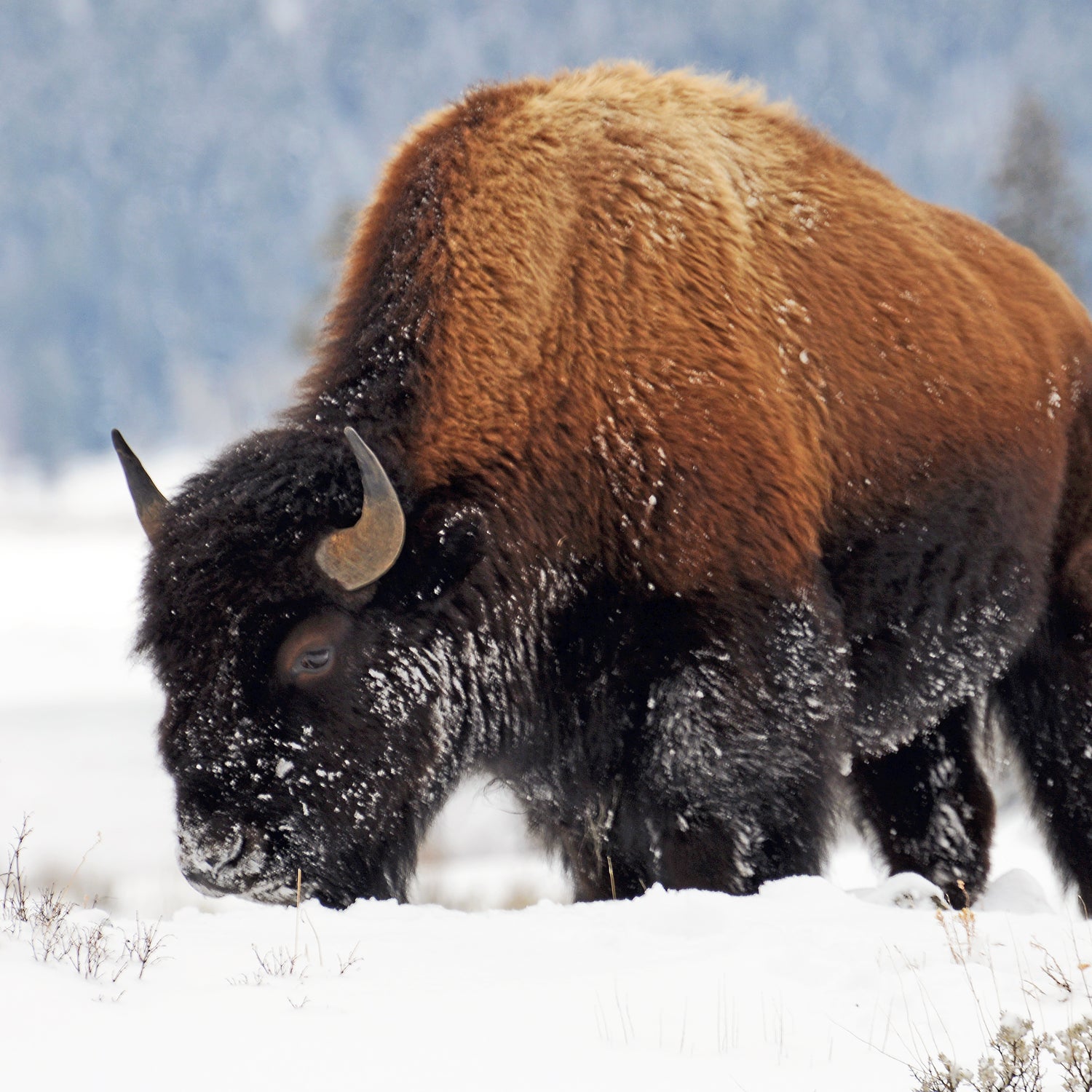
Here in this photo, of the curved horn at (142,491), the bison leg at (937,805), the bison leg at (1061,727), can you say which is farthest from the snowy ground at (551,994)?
the bison leg at (937,805)

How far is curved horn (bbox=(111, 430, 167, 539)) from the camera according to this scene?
406 cm

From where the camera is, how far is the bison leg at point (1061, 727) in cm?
523

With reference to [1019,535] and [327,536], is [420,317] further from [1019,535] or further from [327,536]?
[1019,535]

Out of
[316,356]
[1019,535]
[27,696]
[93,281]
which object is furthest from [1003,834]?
[93,281]

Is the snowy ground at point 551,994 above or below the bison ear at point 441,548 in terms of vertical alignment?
below

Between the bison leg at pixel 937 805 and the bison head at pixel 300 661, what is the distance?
2496 mm

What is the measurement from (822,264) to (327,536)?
7.09 feet

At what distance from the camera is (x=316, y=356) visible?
468cm

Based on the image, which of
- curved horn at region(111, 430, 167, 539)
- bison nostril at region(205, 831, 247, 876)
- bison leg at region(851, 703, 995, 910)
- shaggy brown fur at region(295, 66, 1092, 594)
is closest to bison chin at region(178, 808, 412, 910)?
bison nostril at region(205, 831, 247, 876)

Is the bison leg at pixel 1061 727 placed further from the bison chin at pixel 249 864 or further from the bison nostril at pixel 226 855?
the bison nostril at pixel 226 855

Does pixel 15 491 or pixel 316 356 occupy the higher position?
pixel 15 491

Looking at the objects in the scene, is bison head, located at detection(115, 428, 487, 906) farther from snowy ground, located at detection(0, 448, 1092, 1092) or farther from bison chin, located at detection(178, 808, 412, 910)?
snowy ground, located at detection(0, 448, 1092, 1092)

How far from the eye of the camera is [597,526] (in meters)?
4.20

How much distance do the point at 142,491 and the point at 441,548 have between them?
0.97 metres
